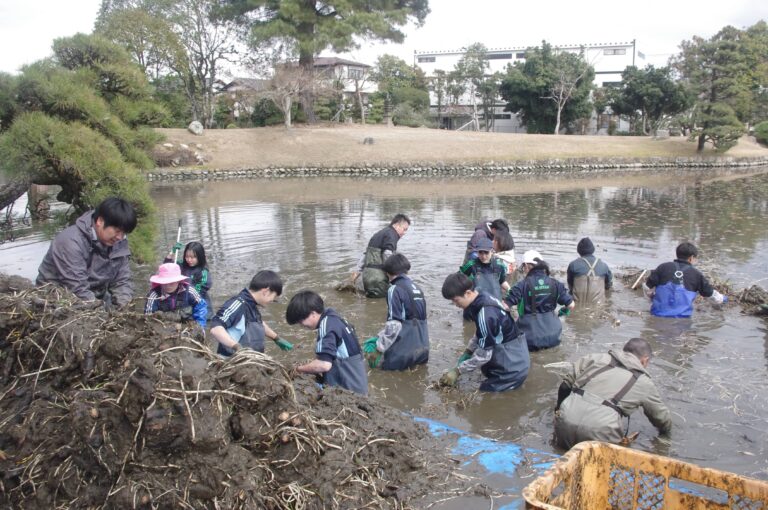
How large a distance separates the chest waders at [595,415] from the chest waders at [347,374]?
176cm

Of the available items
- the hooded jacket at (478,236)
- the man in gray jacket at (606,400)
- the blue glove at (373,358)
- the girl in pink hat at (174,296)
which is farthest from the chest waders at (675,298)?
the girl in pink hat at (174,296)

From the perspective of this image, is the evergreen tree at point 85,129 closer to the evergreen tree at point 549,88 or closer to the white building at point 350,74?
the white building at point 350,74

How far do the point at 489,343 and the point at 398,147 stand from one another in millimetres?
34235

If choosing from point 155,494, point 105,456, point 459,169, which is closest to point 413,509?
point 155,494

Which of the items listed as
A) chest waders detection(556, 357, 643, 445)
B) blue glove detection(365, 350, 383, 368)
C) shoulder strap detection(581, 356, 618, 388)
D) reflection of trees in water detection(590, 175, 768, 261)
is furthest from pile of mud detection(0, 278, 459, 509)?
reflection of trees in water detection(590, 175, 768, 261)

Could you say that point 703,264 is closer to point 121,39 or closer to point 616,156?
point 616,156

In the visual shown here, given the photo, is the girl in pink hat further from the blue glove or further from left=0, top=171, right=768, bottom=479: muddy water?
the blue glove

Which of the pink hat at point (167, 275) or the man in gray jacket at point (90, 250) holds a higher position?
the man in gray jacket at point (90, 250)

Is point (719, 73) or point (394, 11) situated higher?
point (394, 11)

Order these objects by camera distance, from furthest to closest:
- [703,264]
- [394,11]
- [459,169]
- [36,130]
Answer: [394,11]
[459,169]
[703,264]
[36,130]

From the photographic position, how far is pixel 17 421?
378 centimetres

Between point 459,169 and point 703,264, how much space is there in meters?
25.3

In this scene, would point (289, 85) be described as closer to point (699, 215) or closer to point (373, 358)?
point (699, 215)

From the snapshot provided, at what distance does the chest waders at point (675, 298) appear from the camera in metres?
8.00
